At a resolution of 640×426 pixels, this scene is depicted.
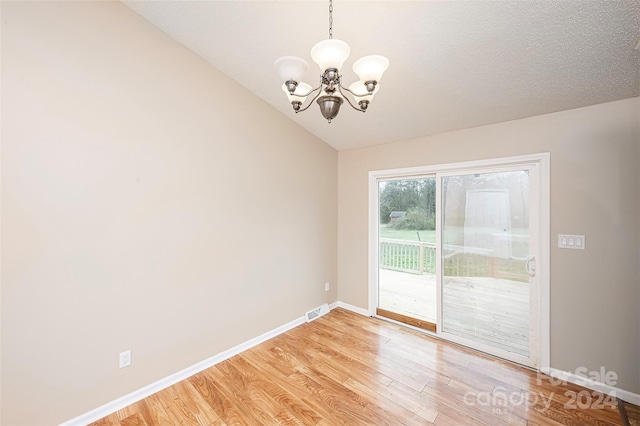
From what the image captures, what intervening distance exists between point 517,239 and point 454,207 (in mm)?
673

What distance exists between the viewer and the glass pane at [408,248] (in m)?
3.36

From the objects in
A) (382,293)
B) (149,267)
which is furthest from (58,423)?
(382,293)

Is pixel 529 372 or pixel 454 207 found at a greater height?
pixel 454 207

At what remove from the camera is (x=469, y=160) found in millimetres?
2861

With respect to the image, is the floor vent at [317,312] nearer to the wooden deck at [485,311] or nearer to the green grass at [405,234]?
the wooden deck at [485,311]

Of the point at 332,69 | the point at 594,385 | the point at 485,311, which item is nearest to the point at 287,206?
the point at 332,69

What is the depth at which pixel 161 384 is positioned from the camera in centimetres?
227

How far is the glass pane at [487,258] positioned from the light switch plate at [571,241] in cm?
27

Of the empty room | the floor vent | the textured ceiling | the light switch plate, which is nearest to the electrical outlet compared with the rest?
the empty room

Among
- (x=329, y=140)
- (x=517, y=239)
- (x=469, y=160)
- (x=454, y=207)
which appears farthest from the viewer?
(x=329, y=140)

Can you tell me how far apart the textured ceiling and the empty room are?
0.05ft

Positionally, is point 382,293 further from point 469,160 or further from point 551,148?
point 551,148

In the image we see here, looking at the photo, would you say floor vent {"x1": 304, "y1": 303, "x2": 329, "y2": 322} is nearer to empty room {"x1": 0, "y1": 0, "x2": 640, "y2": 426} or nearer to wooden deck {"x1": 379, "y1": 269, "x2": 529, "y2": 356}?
empty room {"x1": 0, "y1": 0, "x2": 640, "y2": 426}

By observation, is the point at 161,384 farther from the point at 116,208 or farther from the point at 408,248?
the point at 408,248
